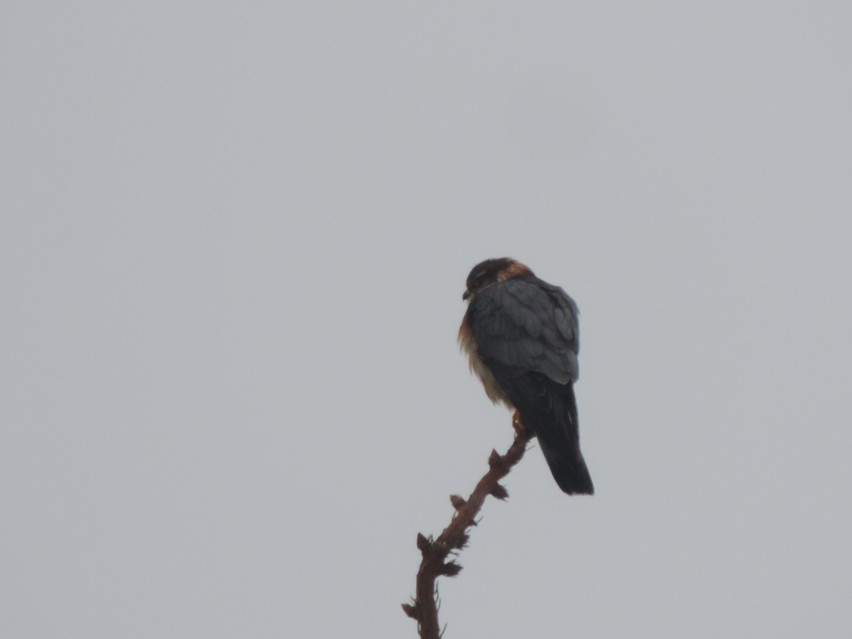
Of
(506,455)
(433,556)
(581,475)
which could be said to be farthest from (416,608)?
(581,475)

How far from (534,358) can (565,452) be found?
0.96 meters

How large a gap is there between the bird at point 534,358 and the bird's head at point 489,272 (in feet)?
0.35

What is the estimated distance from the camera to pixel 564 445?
541 cm

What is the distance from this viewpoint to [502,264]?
25.9ft

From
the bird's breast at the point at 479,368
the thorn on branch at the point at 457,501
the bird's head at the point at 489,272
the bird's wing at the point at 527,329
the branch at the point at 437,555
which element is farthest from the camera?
the bird's head at the point at 489,272

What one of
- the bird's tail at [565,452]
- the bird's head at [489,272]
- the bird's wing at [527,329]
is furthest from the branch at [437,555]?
the bird's head at [489,272]

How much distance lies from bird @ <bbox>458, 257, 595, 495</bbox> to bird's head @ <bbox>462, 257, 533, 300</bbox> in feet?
0.35

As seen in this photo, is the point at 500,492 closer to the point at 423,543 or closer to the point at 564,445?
the point at 423,543

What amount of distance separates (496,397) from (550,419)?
1191 millimetres

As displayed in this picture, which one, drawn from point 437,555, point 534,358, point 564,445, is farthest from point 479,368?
point 437,555

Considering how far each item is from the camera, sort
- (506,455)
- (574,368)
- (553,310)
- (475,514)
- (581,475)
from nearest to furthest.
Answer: (475,514) → (506,455) → (581,475) → (574,368) → (553,310)

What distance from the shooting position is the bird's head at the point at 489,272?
7.80 metres

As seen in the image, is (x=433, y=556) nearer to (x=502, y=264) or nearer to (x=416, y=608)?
(x=416, y=608)

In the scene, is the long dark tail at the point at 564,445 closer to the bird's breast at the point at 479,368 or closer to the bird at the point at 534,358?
the bird at the point at 534,358
